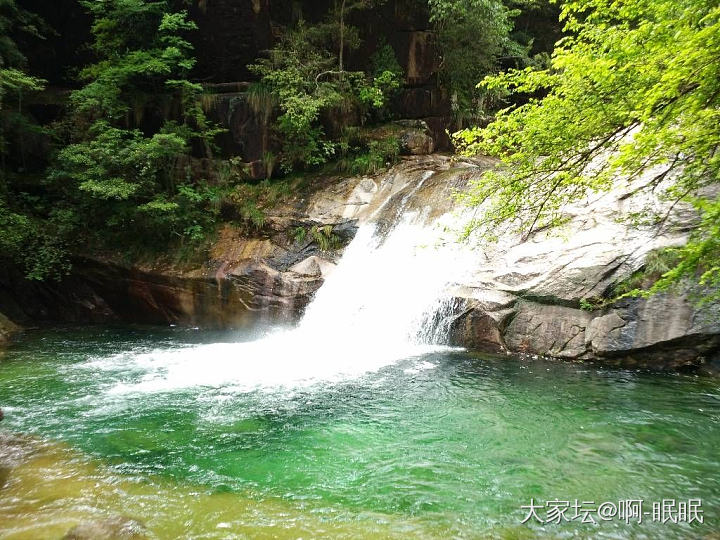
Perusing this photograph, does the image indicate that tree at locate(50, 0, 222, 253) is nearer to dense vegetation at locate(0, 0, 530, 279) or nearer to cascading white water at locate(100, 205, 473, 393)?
dense vegetation at locate(0, 0, 530, 279)

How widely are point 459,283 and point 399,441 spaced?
18.0ft

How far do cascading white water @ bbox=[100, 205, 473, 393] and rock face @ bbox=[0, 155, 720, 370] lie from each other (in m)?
0.47

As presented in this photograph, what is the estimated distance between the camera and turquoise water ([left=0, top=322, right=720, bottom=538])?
4.29 metres

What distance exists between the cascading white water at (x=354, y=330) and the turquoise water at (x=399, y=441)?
33 centimetres

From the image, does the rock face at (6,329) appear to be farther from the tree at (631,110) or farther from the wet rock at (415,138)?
the wet rock at (415,138)

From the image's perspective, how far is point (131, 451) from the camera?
18.2 ft

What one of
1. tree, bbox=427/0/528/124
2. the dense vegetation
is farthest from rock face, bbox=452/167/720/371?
tree, bbox=427/0/528/124

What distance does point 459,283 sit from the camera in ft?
35.0

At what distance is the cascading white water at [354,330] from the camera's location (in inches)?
335

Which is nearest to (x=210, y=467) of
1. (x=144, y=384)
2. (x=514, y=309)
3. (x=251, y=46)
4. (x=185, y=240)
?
(x=144, y=384)

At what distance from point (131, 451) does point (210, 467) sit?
3.74 ft

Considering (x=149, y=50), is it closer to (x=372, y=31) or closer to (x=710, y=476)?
(x=372, y=31)

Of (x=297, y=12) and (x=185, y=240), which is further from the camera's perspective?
(x=297, y=12)

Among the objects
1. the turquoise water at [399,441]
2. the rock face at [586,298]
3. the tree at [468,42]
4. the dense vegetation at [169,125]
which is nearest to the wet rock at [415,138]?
the dense vegetation at [169,125]
